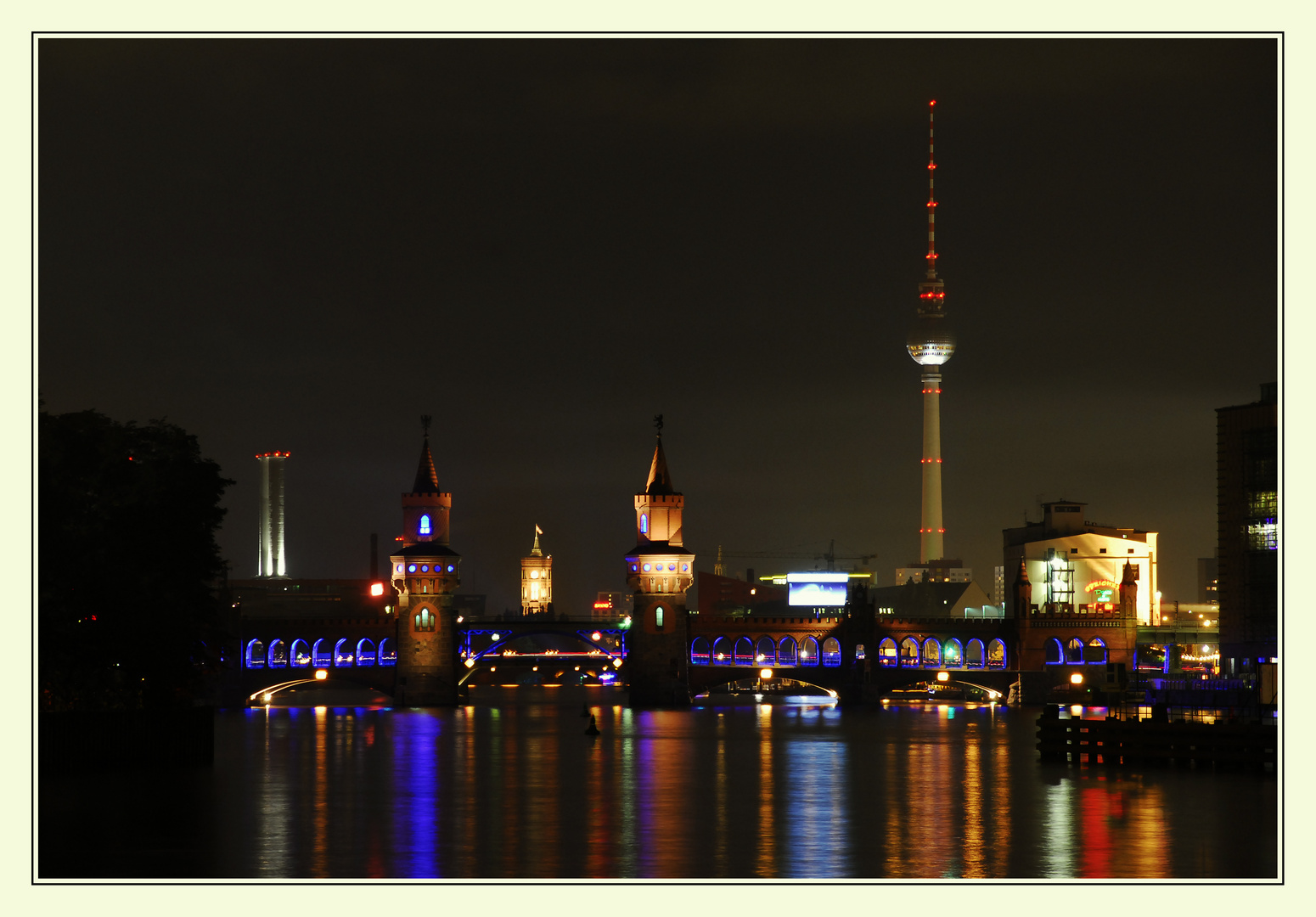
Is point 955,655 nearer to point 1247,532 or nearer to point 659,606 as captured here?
point 659,606

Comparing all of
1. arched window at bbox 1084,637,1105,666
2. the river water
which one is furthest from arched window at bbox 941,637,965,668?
the river water

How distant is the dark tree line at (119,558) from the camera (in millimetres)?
61406

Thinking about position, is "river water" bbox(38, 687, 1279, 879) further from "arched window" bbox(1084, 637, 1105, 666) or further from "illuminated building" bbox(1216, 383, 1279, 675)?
"arched window" bbox(1084, 637, 1105, 666)

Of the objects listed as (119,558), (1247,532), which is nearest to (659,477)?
(1247,532)

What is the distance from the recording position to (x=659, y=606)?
628ft

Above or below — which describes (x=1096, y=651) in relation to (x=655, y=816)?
below

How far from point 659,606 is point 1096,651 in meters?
46.8

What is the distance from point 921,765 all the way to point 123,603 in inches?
1750

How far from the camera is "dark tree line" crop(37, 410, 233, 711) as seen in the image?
61.4 m

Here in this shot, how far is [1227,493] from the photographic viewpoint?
11825cm

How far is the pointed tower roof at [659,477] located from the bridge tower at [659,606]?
15cm

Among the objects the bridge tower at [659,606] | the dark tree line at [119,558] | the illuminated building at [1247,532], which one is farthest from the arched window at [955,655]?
the dark tree line at [119,558]

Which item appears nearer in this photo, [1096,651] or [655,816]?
[655,816]
